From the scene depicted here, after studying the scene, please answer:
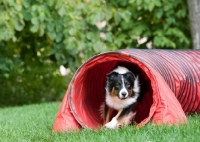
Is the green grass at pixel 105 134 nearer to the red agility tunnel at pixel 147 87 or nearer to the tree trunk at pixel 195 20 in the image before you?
the red agility tunnel at pixel 147 87

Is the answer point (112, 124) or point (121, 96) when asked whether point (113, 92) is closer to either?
point (121, 96)

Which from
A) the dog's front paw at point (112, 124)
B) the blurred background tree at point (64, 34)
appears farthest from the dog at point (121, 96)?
the blurred background tree at point (64, 34)

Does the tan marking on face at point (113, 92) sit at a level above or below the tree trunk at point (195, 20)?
above

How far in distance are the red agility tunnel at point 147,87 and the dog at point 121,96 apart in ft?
0.66

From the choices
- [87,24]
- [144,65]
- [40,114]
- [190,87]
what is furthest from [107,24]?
[144,65]

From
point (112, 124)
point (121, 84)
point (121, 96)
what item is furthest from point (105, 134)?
point (121, 84)

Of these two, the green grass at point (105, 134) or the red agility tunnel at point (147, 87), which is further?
the red agility tunnel at point (147, 87)

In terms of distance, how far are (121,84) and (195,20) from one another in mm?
5605

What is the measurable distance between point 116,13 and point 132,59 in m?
4.65

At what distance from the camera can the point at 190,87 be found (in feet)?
25.3

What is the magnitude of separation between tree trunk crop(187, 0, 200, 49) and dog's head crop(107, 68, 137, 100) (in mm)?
5230

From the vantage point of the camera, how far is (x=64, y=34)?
11352 millimetres

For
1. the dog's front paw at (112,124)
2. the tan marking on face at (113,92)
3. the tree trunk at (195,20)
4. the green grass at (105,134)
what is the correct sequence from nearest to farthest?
the green grass at (105,134) < the dog's front paw at (112,124) < the tan marking on face at (113,92) < the tree trunk at (195,20)

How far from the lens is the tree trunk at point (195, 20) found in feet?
39.3
